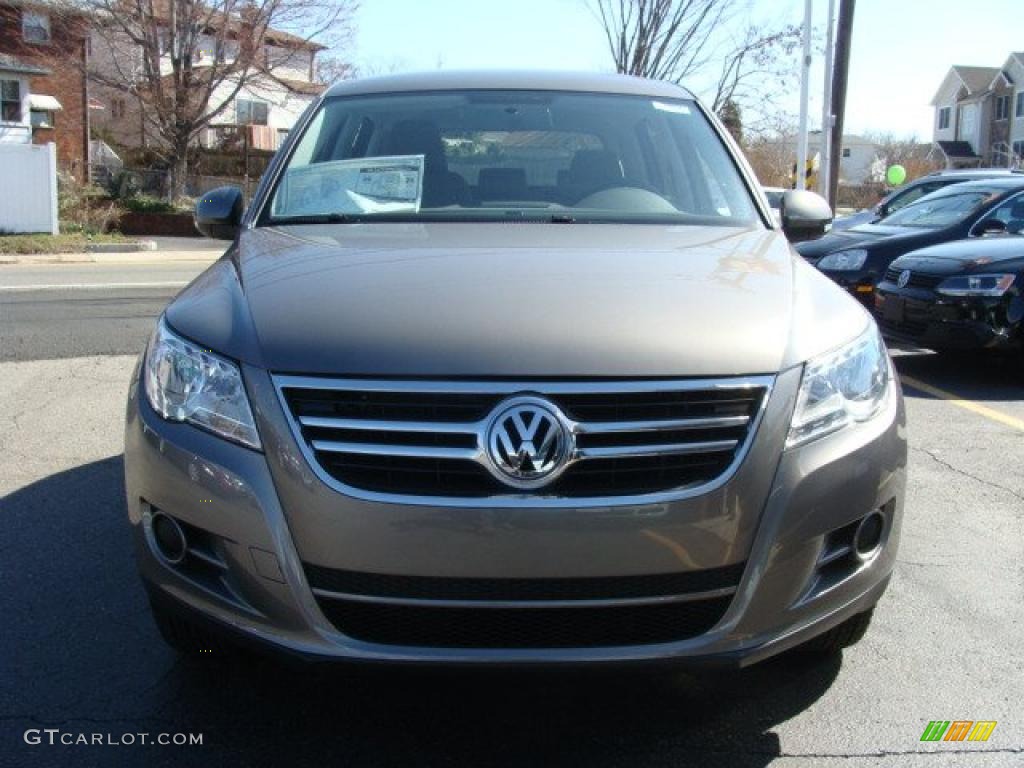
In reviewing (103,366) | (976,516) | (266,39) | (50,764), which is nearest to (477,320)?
(50,764)

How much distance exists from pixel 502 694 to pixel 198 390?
119 centimetres

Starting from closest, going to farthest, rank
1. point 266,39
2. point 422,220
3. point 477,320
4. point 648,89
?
1. point 477,320
2. point 422,220
3. point 648,89
4. point 266,39

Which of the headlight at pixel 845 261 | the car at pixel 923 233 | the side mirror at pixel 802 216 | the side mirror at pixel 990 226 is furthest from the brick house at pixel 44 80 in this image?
the side mirror at pixel 802 216

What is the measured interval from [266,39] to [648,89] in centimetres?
3224

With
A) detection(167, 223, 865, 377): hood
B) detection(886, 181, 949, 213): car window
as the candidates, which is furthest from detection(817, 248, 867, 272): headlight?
detection(167, 223, 865, 377): hood

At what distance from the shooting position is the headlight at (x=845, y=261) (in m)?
9.52

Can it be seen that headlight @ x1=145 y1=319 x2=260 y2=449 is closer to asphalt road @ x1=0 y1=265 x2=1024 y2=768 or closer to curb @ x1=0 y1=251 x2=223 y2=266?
asphalt road @ x1=0 y1=265 x2=1024 y2=768

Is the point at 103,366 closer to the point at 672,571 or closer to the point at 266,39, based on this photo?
the point at 672,571

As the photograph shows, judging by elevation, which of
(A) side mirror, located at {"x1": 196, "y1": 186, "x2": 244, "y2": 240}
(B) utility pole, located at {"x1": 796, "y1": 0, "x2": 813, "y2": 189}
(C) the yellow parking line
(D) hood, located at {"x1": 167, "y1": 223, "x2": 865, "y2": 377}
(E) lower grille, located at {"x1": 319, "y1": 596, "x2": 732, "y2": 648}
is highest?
(B) utility pole, located at {"x1": 796, "y1": 0, "x2": 813, "y2": 189}

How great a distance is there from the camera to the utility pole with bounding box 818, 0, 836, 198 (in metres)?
21.5

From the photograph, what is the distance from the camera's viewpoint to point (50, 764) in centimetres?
267

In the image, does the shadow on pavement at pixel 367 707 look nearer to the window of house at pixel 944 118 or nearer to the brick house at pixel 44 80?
the brick house at pixel 44 80

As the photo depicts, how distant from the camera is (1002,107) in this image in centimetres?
6284

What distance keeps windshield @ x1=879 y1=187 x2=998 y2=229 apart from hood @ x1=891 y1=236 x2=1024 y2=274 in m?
1.41
